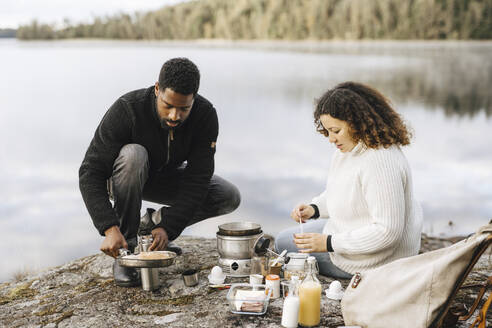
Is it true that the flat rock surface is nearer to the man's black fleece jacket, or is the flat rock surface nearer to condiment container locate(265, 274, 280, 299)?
condiment container locate(265, 274, 280, 299)

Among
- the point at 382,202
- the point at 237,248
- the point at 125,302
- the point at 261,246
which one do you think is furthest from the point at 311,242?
the point at 125,302

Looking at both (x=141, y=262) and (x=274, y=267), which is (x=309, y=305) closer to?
(x=274, y=267)

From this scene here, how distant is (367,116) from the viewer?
2.75 m

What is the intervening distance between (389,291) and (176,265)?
73.1 inches

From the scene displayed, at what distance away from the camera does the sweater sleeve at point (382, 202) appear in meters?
2.65

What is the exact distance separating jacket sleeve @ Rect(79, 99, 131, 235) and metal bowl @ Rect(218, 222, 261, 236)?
0.76m

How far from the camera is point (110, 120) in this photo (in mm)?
3256

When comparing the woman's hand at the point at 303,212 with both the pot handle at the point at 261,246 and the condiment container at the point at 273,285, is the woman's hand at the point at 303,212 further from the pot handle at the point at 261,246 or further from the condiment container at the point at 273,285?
the condiment container at the point at 273,285

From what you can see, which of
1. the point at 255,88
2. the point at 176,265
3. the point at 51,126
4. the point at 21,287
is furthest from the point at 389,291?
the point at 255,88

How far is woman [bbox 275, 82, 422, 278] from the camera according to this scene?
2.67m

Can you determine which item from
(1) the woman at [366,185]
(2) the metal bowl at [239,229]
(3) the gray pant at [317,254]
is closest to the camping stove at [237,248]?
(2) the metal bowl at [239,229]

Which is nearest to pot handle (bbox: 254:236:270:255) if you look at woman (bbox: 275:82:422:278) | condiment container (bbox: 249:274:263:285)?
condiment container (bbox: 249:274:263:285)

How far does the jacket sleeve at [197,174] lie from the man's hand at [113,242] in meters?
0.43

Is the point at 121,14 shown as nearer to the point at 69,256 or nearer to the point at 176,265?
the point at 69,256
